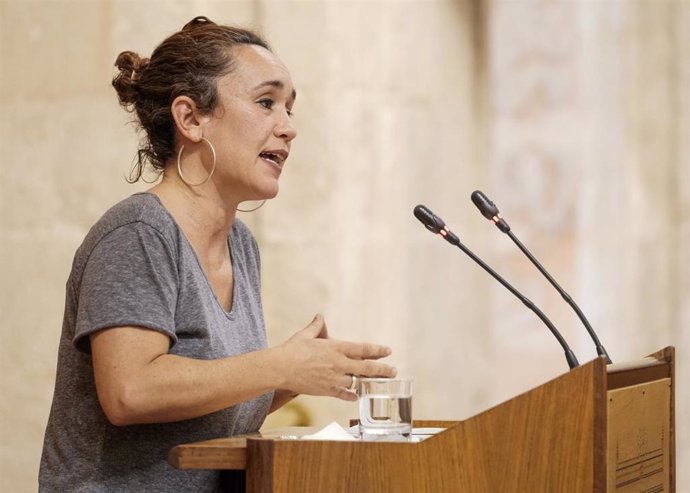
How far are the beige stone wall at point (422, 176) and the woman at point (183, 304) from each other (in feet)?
4.56

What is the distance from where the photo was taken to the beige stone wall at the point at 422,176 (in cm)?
419

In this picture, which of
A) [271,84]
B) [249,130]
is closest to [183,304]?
[249,130]

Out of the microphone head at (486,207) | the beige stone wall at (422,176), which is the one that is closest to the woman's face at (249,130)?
the microphone head at (486,207)

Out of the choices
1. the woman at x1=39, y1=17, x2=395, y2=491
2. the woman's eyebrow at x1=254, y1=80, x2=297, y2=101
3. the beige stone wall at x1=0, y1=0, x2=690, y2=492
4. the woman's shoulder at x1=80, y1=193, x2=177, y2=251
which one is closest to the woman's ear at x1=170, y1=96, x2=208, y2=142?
the woman at x1=39, y1=17, x2=395, y2=491

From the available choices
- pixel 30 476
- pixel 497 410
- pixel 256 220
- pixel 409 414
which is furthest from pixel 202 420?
pixel 30 476

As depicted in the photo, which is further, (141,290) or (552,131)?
(552,131)

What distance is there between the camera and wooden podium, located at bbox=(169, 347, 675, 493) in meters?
1.87

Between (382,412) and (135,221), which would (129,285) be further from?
(382,412)

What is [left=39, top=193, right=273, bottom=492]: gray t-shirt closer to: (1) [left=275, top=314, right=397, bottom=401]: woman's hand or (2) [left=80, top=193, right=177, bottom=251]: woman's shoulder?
(2) [left=80, top=193, right=177, bottom=251]: woman's shoulder

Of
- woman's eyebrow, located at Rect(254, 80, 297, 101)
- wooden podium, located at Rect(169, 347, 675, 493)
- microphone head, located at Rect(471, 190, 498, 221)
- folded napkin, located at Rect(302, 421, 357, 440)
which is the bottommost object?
wooden podium, located at Rect(169, 347, 675, 493)

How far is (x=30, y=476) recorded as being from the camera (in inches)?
172

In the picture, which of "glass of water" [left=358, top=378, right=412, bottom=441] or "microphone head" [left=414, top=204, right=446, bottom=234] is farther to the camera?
"microphone head" [left=414, top=204, right=446, bottom=234]

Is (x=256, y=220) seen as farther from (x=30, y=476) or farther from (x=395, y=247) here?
(x=30, y=476)

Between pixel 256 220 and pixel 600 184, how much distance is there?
1238 millimetres
